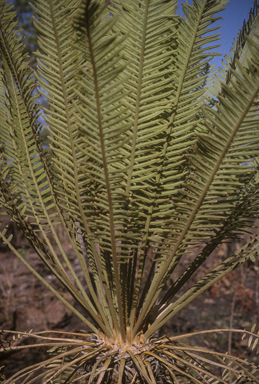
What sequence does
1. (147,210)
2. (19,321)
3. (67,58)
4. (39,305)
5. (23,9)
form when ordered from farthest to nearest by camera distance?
(23,9)
(39,305)
(19,321)
(147,210)
(67,58)

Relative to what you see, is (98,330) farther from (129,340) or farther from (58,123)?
(58,123)

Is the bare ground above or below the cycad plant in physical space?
below

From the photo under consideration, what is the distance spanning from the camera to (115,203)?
19.9 inches

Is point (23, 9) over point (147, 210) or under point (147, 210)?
over

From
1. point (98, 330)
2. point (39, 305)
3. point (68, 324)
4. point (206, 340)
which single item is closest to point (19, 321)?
point (39, 305)

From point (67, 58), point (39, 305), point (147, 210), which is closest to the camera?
point (67, 58)

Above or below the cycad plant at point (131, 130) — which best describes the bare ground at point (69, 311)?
below

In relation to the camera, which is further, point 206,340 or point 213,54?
point 206,340

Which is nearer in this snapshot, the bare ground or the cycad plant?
the cycad plant

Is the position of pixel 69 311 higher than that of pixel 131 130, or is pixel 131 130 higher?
pixel 131 130

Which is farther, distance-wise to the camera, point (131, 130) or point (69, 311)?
point (69, 311)

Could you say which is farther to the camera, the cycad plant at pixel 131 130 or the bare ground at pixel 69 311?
the bare ground at pixel 69 311

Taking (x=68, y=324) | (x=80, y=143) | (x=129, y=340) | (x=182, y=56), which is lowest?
(x=68, y=324)

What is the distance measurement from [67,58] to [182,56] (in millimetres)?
205
